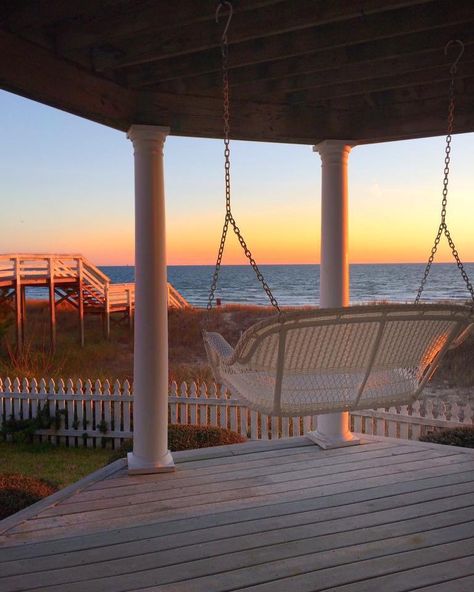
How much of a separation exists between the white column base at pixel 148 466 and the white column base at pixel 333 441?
1.07 metres

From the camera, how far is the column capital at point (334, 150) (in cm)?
381

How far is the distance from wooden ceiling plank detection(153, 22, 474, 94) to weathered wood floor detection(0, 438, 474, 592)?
2.27 meters

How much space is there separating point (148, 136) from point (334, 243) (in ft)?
4.80

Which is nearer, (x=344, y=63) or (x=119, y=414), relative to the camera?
(x=344, y=63)

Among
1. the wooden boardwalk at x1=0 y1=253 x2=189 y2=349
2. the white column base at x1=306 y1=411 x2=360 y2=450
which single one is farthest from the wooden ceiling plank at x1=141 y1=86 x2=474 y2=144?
the wooden boardwalk at x1=0 y1=253 x2=189 y2=349


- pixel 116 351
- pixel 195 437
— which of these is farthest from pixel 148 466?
pixel 116 351

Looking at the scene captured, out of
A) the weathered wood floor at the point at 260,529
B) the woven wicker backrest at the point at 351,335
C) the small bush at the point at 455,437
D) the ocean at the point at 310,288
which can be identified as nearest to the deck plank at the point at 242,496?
the weathered wood floor at the point at 260,529

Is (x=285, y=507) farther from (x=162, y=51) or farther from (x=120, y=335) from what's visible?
(x=120, y=335)

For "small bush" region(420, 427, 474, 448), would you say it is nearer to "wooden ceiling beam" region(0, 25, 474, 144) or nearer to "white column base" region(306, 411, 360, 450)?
"white column base" region(306, 411, 360, 450)

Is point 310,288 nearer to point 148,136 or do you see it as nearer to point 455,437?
Answer: point 455,437

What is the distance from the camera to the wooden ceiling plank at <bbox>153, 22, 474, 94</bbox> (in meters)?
2.68

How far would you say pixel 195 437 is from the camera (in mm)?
4832

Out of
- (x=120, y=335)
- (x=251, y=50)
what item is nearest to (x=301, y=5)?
(x=251, y=50)

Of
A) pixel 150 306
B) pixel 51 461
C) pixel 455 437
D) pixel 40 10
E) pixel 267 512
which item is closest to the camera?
pixel 40 10
